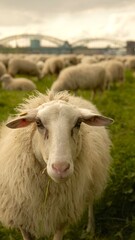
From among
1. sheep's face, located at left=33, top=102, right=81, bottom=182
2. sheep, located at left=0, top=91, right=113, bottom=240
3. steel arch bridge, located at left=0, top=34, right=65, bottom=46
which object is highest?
sheep's face, located at left=33, top=102, right=81, bottom=182

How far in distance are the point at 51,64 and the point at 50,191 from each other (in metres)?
16.2

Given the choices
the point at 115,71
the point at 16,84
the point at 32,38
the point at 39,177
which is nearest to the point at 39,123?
the point at 39,177

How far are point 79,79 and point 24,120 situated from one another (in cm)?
892

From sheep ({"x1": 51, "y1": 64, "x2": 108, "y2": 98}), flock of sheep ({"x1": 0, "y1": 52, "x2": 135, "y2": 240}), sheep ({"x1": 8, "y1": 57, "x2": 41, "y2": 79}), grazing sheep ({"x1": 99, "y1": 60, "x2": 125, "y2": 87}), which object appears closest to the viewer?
flock of sheep ({"x1": 0, "y1": 52, "x2": 135, "y2": 240})

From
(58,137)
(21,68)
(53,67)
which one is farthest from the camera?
(53,67)

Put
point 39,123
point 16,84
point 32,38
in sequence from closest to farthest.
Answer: point 39,123 < point 16,84 < point 32,38

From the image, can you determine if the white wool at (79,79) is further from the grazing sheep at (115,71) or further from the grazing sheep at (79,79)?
the grazing sheep at (115,71)

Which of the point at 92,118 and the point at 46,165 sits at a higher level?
the point at 92,118

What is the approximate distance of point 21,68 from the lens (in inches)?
688

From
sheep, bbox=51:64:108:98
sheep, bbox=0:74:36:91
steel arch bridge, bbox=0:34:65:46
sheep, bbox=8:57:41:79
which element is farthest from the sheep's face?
steel arch bridge, bbox=0:34:65:46

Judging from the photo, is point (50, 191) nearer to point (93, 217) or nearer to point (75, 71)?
point (93, 217)

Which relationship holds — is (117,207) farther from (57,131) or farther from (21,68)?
(21,68)

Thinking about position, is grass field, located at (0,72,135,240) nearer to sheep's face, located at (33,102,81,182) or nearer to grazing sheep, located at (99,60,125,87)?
sheep's face, located at (33,102,81,182)

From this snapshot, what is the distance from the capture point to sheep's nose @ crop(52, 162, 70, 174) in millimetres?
2355
